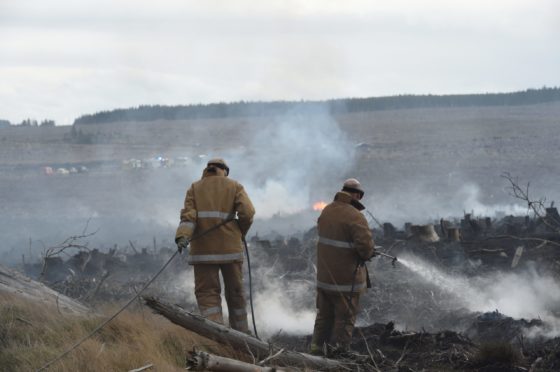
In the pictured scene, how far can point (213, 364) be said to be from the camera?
17.5 feet

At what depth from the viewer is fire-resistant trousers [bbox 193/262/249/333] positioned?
8164 millimetres

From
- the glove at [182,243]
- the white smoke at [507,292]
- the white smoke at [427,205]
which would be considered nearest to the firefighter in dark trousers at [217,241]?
the glove at [182,243]

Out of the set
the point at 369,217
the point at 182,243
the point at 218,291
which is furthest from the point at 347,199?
the point at 369,217

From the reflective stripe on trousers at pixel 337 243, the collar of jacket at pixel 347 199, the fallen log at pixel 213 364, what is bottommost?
the fallen log at pixel 213 364

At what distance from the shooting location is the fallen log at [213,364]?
5219 mm

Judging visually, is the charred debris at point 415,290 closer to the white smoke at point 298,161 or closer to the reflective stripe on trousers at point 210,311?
the reflective stripe on trousers at point 210,311

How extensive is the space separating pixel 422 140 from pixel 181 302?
152 ft

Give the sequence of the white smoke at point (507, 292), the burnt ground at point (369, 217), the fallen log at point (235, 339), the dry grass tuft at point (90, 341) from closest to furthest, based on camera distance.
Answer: the fallen log at point (235, 339)
the dry grass tuft at point (90, 341)
the burnt ground at point (369, 217)
the white smoke at point (507, 292)

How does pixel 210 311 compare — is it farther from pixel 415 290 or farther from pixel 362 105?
pixel 362 105

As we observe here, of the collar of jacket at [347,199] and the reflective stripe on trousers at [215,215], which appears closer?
the reflective stripe on trousers at [215,215]

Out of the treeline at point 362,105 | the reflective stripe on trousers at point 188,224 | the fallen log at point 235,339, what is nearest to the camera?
the fallen log at point 235,339

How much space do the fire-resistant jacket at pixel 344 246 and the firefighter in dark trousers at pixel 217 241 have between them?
0.87m

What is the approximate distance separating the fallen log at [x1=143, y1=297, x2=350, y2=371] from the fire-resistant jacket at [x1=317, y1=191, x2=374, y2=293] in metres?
Answer: 1.43

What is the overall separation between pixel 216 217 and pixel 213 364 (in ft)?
10.0
